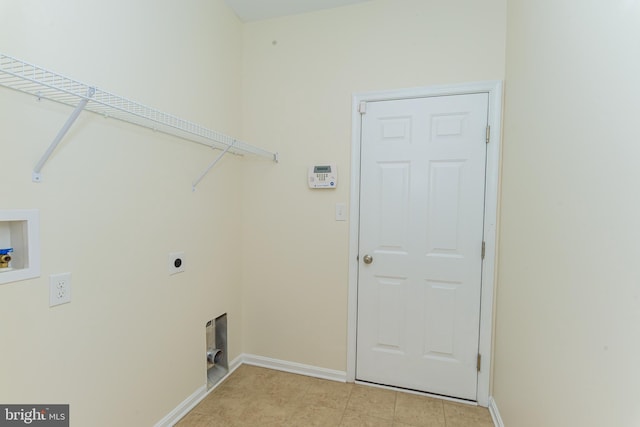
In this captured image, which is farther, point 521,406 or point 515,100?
point 515,100

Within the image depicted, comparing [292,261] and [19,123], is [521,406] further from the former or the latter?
[19,123]

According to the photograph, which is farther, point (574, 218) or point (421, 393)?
point (421, 393)

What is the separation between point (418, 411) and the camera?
6.45 ft

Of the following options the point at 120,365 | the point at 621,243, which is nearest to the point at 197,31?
the point at 120,365

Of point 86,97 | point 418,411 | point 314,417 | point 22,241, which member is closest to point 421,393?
point 418,411

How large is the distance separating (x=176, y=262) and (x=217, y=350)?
0.87 metres

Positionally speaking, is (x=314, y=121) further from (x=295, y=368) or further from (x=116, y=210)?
(x=295, y=368)

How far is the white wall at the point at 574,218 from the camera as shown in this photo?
81 centimetres

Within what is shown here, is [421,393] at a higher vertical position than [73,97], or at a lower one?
lower

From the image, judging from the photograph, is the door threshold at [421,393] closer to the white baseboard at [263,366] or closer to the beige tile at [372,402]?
the beige tile at [372,402]

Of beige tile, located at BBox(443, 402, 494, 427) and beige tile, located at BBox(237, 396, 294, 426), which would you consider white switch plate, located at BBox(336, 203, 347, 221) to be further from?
beige tile, located at BBox(443, 402, 494, 427)

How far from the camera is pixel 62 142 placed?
1.22m

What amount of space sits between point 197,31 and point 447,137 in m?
1.82

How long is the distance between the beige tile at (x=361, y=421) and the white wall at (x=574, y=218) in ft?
2.33
